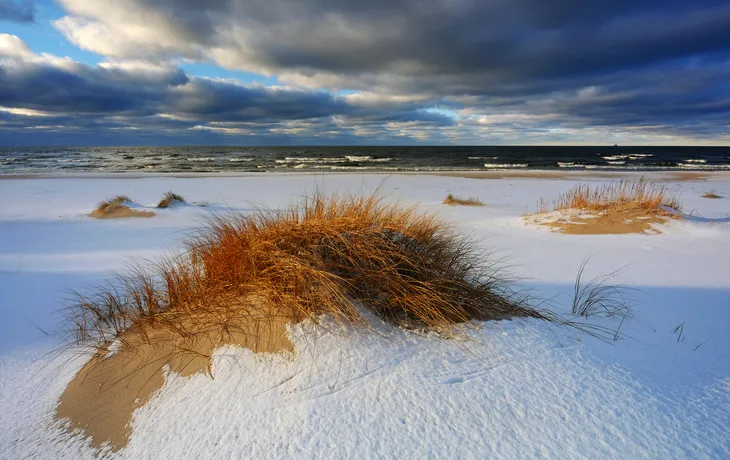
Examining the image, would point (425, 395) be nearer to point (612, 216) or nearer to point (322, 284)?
point (322, 284)

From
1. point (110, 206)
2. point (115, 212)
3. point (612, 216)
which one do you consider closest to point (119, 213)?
point (115, 212)

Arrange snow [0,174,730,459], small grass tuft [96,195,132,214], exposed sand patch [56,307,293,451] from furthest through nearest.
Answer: small grass tuft [96,195,132,214], exposed sand patch [56,307,293,451], snow [0,174,730,459]

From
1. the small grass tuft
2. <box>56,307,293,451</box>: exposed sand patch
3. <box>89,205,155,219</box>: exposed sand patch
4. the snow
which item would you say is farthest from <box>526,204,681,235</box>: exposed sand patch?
the small grass tuft

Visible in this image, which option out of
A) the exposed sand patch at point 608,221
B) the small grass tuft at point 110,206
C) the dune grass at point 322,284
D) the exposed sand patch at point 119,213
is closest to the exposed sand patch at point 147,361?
the dune grass at point 322,284

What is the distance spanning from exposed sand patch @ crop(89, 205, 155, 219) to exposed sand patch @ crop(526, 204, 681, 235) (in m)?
9.27

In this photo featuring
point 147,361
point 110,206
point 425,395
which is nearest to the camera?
point 425,395

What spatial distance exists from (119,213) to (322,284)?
30.1ft

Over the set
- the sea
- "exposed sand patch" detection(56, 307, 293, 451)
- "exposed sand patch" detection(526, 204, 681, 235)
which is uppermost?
"exposed sand patch" detection(56, 307, 293, 451)

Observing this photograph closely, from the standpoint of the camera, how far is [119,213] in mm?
9445

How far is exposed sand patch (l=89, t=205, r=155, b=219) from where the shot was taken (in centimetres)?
932

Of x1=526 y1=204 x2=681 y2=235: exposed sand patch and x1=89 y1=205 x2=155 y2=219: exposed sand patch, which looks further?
x1=89 y1=205 x2=155 y2=219: exposed sand patch

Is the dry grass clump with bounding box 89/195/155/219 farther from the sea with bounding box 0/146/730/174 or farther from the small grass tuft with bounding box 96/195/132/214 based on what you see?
the sea with bounding box 0/146/730/174

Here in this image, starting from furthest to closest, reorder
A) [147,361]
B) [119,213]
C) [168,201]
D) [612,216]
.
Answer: [168,201] < [119,213] < [612,216] < [147,361]

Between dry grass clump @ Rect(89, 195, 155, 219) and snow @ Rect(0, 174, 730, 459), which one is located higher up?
snow @ Rect(0, 174, 730, 459)
